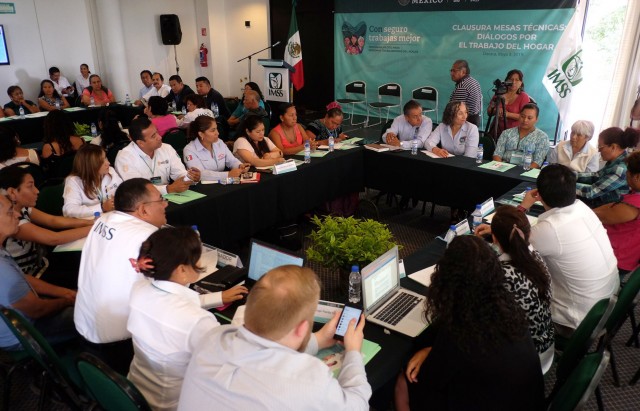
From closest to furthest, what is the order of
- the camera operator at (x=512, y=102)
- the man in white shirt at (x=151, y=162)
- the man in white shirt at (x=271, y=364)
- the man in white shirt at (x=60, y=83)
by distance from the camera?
the man in white shirt at (x=271, y=364), the man in white shirt at (x=151, y=162), the camera operator at (x=512, y=102), the man in white shirt at (x=60, y=83)

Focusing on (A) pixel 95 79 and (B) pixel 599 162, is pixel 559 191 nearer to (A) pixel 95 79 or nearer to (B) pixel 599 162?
(B) pixel 599 162

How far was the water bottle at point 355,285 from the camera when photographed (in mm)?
2123

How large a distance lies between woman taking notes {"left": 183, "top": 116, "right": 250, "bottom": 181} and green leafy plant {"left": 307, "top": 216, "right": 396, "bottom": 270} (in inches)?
70.1

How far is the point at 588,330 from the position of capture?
189cm

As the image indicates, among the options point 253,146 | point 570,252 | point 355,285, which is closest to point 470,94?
point 253,146

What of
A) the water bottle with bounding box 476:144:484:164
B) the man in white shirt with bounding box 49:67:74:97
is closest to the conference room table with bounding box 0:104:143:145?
the man in white shirt with bounding box 49:67:74:97

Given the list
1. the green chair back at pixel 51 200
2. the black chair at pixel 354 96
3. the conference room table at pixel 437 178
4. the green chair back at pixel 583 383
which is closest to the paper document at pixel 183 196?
the green chair back at pixel 51 200

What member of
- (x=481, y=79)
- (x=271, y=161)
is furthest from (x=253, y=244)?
(x=481, y=79)

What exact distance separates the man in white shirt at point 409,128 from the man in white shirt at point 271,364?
3729mm

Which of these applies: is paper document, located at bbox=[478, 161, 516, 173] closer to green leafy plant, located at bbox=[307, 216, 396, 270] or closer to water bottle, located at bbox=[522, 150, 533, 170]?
water bottle, located at bbox=[522, 150, 533, 170]

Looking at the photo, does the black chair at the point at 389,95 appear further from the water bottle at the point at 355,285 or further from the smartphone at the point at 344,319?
the smartphone at the point at 344,319

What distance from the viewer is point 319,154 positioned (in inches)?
184

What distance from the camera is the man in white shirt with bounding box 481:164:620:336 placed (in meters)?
2.23

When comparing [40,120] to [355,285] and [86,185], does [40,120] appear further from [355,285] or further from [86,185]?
[355,285]
